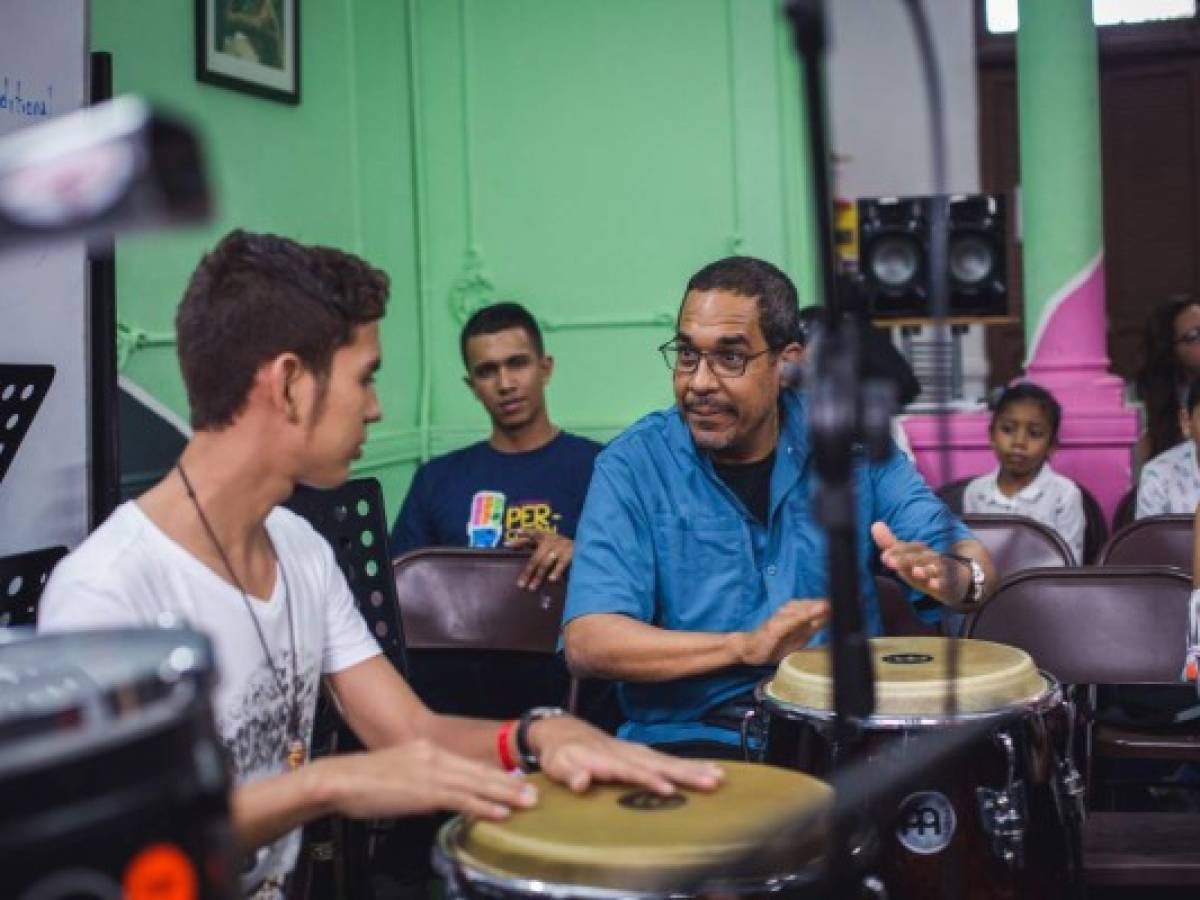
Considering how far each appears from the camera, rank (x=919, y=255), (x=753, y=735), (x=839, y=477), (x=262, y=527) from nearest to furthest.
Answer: (x=839, y=477)
(x=262, y=527)
(x=753, y=735)
(x=919, y=255)

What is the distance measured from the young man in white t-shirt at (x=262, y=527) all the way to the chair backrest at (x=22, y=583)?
0.47 meters

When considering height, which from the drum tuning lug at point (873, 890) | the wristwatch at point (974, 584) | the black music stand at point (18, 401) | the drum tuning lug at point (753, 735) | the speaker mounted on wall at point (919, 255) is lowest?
the drum tuning lug at point (873, 890)

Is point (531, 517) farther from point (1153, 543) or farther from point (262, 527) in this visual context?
point (262, 527)

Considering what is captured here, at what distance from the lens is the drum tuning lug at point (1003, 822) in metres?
2.08

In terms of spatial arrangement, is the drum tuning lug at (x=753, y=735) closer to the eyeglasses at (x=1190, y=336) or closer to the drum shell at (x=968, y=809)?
the drum shell at (x=968, y=809)

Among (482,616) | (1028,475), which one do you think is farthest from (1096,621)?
(1028,475)

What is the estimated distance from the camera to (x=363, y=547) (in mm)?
2730

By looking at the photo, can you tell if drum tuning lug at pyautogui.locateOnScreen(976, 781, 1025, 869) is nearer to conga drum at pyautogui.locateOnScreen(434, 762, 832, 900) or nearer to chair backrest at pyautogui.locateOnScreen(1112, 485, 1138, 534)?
conga drum at pyautogui.locateOnScreen(434, 762, 832, 900)

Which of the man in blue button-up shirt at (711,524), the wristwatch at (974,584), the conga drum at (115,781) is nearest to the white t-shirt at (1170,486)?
the man in blue button-up shirt at (711,524)

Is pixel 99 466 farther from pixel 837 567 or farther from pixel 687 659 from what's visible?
pixel 837 567

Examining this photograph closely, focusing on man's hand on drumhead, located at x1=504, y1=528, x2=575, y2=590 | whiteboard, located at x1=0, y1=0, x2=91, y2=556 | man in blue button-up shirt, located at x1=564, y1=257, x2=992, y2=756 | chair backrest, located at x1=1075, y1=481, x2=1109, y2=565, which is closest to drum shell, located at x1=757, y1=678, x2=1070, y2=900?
man in blue button-up shirt, located at x1=564, y1=257, x2=992, y2=756

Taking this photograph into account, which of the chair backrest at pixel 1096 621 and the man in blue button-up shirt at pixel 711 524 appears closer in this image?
the man in blue button-up shirt at pixel 711 524

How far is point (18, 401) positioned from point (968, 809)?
1.49 meters

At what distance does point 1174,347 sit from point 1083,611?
9.46 feet
